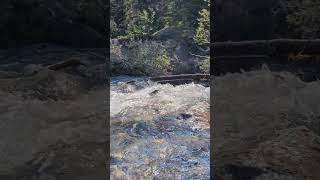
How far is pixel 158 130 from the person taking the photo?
4430 millimetres

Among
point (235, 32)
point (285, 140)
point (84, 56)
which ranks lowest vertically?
point (285, 140)

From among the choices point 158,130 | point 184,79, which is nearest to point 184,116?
point 158,130

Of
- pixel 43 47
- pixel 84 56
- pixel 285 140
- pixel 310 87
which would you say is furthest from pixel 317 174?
pixel 43 47

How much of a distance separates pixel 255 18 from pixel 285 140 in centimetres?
111

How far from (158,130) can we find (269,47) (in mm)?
1523

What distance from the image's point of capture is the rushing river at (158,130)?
166 inches

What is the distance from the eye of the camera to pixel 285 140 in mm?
3572

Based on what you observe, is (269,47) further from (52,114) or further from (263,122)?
(52,114)

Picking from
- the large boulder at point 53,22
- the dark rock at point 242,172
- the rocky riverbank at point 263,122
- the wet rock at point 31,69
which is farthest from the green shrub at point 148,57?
the dark rock at point 242,172

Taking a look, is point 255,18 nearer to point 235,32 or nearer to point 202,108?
point 235,32

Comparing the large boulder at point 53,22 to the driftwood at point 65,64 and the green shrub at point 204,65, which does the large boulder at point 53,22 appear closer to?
the driftwood at point 65,64

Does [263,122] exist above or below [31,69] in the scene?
below

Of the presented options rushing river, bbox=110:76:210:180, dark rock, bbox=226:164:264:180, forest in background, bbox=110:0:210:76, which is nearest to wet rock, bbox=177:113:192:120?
rushing river, bbox=110:76:210:180

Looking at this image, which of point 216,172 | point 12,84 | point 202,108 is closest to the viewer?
Answer: point 12,84
